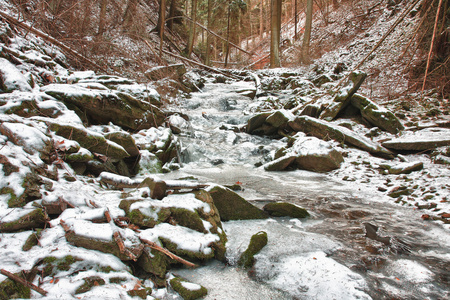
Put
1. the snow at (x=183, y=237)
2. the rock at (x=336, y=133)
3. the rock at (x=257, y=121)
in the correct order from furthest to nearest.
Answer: the rock at (x=257, y=121), the rock at (x=336, y=133), the snow at (x=183, y=237)

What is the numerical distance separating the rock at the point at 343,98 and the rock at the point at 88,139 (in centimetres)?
658

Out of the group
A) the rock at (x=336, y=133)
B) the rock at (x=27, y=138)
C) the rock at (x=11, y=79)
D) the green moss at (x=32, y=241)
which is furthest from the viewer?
the rock at (x=336, y=133)

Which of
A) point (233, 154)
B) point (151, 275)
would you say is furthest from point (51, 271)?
point (233, 154)

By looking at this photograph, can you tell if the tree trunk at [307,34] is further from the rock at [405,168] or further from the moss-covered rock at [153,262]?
the moss-covered rock at [153,262]

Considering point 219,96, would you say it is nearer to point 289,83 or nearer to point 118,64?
point 289,83

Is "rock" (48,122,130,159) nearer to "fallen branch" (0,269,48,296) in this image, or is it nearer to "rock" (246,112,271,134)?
"fallen branch" (0,269,48,296)

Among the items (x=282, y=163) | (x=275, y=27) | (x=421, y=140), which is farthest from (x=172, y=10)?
(x=421, y=140)

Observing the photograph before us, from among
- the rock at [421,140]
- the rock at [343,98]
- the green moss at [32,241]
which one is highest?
the rock at [343,98]

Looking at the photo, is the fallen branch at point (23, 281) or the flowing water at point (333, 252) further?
the flowing water at point (333, 252)

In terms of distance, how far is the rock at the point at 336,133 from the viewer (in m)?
5.74

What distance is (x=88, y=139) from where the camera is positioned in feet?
13.0

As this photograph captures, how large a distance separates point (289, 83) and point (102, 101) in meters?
10.9

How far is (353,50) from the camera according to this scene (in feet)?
43.5

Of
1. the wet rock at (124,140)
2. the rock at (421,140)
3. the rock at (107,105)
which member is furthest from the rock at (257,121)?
the wet rock at (124,140)
